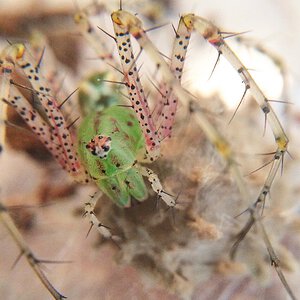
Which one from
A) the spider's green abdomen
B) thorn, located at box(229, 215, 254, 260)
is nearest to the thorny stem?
the spider's green abdomen

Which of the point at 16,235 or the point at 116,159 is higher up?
the point at 116,159

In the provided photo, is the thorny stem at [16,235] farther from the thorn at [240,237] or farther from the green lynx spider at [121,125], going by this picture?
the thorn at [240,237]

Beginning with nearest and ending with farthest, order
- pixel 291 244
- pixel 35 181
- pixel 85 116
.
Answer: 1. pixel 291 244
2. pixel 85 116
3. pixel 35 181

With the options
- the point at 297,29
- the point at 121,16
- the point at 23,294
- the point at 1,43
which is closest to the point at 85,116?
the point at 121,16

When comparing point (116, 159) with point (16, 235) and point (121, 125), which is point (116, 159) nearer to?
point (121, 125)

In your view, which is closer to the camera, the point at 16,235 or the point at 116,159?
the point at 16,235

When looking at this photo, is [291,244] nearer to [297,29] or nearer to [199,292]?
[199,292]

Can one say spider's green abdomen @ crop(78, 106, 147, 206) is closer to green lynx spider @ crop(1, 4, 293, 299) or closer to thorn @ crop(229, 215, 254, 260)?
green lynx spider @ crop(1, 4, 293, 299)

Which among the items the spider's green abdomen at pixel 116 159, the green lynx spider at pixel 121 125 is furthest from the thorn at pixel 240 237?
the spider's green abdomen at pixel 116 159

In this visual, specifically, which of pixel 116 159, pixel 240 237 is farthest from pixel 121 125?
pixel 240 237
